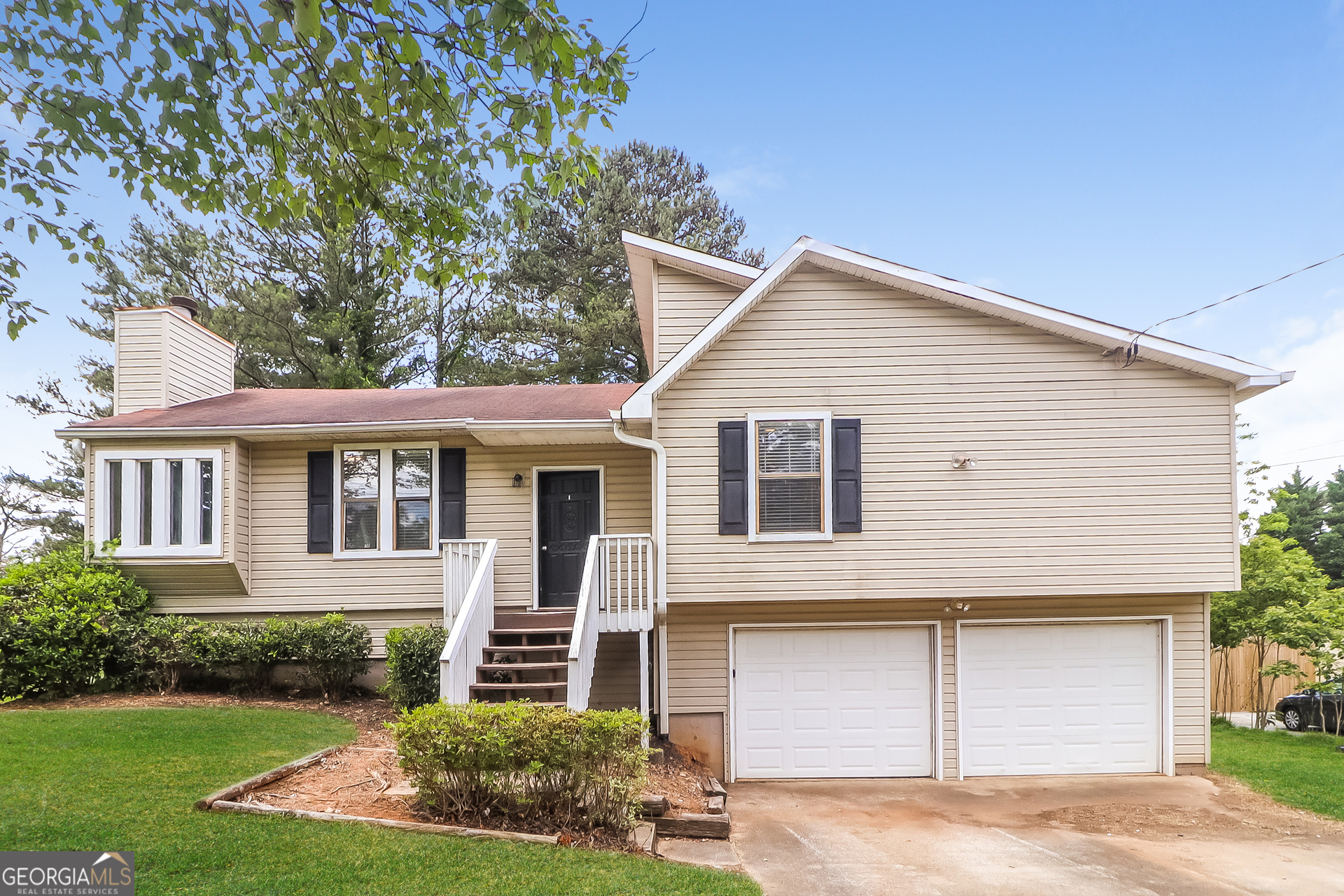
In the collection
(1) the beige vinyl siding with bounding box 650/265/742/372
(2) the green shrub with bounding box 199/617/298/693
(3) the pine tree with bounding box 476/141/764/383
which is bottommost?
(2) the green shrub with bounding box 199/617/298/693

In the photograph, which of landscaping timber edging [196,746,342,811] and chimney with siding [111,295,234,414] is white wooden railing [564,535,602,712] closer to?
landscaping timber edging [196,746,342,811]

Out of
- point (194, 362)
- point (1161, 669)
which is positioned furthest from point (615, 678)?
point (194, 362)

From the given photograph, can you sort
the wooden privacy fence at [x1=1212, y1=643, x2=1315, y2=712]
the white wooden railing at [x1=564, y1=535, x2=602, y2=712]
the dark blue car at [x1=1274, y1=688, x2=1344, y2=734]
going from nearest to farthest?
the white wooden railing at [x1=564, y1=535, x2=602, y2=712] < the dark blue car at [x1=1274, y1=688, x2=1344, y2=734] < the wooden privacy fence at [x1=1212, y1=643, x2=1315, y2=712]

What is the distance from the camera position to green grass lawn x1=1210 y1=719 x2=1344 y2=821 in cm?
923

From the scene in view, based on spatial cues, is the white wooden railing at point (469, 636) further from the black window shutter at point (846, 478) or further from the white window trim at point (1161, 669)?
the white window trim at point (1161, 669)

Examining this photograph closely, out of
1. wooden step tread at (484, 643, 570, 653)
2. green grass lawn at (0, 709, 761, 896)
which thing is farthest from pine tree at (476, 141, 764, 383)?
green grass lawn at (0, 709, 761, 896)

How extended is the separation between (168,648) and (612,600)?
609 centimetres

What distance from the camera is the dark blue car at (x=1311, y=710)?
583 inches

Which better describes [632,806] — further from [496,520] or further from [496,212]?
[496,212]

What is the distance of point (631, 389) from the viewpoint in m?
13.2

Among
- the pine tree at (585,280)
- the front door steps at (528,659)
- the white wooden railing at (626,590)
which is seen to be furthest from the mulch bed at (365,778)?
the pine tree at (585,280)

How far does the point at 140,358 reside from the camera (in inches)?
506

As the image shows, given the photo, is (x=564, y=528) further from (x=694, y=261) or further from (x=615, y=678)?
(x=694, y=261)

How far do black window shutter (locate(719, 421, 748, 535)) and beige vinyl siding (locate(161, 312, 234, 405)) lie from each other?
9230mm
